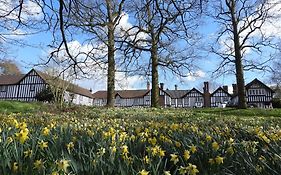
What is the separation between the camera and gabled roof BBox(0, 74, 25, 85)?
54838 mm

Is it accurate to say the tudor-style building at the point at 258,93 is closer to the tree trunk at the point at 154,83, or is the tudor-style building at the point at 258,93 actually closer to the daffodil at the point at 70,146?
the tree trunk at the point at 154,83

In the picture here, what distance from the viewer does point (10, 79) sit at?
5647 centimetres

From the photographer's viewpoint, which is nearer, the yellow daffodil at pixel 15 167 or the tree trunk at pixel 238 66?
the yellow daffodil at pixel 15 167

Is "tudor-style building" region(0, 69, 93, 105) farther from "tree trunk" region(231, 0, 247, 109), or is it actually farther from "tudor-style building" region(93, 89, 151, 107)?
"tree trunk" region(231, 0, 247, 109)

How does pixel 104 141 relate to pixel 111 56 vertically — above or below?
below

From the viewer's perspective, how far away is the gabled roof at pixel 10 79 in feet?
180

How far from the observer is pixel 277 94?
192 feet

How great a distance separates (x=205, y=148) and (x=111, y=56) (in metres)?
18.5

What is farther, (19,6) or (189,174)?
(19,6)

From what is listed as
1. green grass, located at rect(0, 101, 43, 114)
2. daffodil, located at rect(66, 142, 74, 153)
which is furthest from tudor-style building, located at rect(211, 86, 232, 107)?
daffodil, located at rect(66, 142, 74, 153)

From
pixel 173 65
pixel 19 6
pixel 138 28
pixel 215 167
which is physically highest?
pixel 138 28

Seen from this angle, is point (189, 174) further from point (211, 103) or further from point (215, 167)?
point (211, 103)

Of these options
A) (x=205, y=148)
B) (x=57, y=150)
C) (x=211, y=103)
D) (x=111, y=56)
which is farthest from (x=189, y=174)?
(x=211, y=103)

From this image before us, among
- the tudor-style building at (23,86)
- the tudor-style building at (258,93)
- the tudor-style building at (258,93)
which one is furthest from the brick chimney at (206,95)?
the tudor-style building at (23,86)
